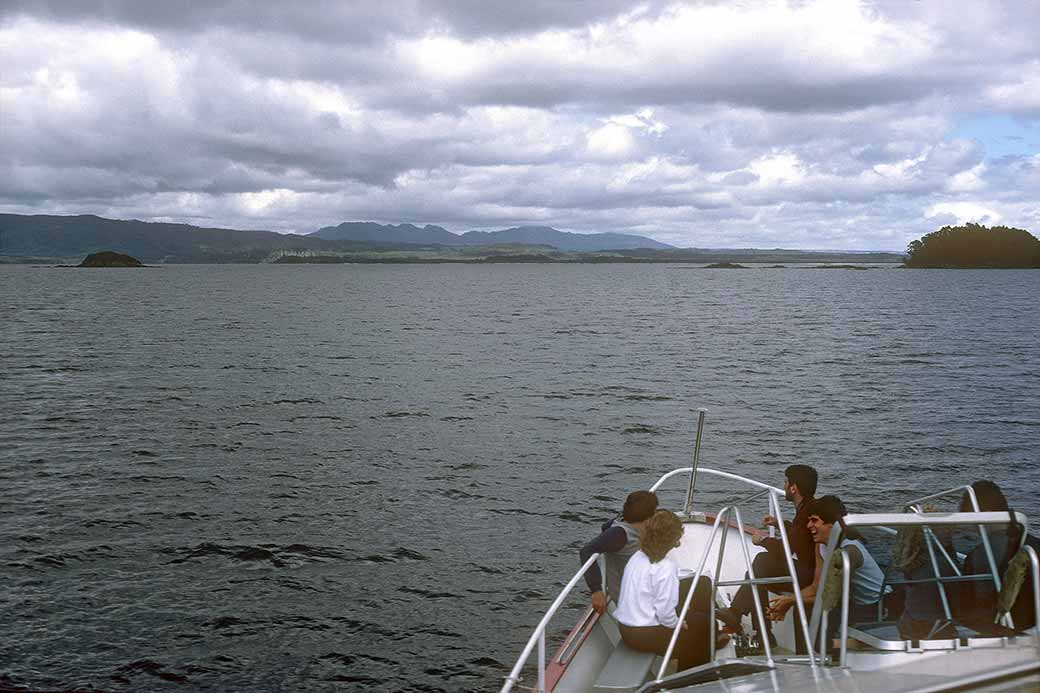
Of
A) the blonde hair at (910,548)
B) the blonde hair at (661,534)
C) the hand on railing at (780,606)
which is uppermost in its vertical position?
the blonde hair at (910,548)

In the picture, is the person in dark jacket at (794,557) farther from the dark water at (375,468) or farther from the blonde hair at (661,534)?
the dark water at (375,468)

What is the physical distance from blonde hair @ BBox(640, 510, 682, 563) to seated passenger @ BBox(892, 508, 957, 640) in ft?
8.06

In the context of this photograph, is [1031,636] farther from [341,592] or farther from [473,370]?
[473,370]

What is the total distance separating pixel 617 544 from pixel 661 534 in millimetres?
1079

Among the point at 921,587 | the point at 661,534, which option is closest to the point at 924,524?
the point at 921,587

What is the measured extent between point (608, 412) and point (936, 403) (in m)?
16.1

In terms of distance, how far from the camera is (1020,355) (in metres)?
62.6

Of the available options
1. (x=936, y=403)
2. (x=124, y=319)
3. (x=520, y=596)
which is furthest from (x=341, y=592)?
(x=124, y=319)

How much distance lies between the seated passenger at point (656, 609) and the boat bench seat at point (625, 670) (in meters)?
0.14

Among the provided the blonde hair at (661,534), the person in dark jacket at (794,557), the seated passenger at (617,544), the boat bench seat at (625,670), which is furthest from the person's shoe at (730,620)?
the blonde hair at (661,534)

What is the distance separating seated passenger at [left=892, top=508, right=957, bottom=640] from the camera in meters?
8.17

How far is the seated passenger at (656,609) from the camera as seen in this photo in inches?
397

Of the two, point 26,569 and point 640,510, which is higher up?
point 640,510

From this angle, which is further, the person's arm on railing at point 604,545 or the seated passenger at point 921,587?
the person's arm on railing at point 604,545
